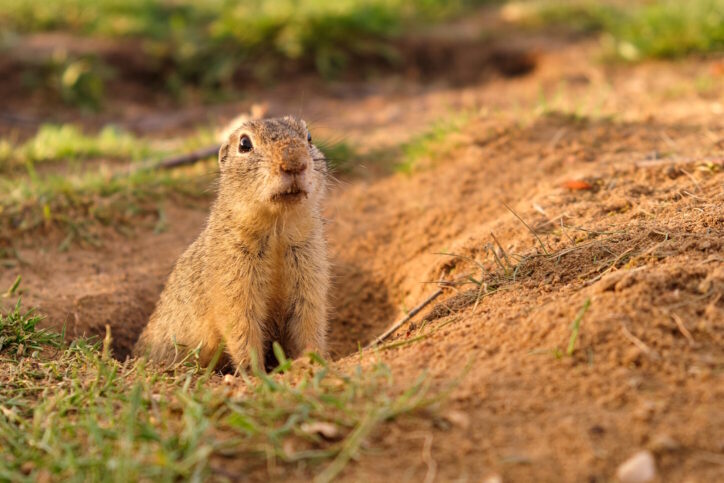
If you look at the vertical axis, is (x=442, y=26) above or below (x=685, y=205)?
above

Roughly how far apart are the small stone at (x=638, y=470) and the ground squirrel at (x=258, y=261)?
2120 millimetres

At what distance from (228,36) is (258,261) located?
6718mm

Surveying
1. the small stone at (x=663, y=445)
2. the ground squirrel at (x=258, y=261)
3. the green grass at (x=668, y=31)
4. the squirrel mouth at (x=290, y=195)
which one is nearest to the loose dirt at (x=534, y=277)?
the small stone at (x=663, y=445)

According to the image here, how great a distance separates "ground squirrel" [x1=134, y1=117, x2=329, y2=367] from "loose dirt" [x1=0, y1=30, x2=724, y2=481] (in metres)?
0.52

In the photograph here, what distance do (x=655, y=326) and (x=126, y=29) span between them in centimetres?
943

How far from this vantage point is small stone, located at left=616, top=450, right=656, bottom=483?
2541 mm

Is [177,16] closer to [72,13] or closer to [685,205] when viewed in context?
[72,13]

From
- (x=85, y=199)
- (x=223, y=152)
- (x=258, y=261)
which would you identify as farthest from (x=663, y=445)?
(x=85, y=199)

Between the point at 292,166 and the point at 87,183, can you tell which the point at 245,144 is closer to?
the point at 292,166

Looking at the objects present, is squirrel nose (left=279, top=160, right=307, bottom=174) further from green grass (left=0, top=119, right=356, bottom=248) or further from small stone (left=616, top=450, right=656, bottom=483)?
small stone (left=616, top=450, right=656, bottom=483)

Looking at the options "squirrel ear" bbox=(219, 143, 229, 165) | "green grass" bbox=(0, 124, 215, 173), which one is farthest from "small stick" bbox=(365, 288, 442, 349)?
"green grass" bbox=(0, 124, 215, 173)

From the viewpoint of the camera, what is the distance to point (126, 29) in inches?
428

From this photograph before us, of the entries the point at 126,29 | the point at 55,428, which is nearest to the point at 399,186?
the point at 55,428

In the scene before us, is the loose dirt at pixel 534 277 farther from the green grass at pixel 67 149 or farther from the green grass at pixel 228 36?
the green grass at pixel 228 36
